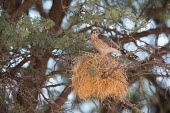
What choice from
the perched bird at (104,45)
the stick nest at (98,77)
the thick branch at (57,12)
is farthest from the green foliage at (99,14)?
the thick branch at (57,12)

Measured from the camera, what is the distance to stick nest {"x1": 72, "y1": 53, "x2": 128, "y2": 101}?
140 inches

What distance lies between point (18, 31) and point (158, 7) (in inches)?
126

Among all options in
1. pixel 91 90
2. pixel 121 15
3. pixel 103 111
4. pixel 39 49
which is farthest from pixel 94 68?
pixel 103 111

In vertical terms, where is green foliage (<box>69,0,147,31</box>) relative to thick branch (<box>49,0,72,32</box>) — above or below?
below

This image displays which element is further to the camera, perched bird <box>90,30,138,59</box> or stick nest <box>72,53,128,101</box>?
perched bird <box>90,30,138,59</box>

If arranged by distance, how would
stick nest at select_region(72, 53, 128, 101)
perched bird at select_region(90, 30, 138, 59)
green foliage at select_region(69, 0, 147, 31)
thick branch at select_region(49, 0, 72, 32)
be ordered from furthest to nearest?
thick branch at select_region(49, 0, 72, 32)
perched bird at select_region(90, 30, 138, 59)
green foliage at select_region(69, 0, 147, 31)
stick nest at select_region(72, 53, 128, 101)

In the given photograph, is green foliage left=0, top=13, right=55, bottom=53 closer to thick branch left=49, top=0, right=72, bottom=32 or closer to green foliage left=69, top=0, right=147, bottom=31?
green foliage left=69, top=0, right=147, bottom=31

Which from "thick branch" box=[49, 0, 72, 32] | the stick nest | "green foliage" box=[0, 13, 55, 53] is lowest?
the stick nest

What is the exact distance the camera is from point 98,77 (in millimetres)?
3572

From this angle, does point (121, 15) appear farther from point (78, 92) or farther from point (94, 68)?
point (78, 92)

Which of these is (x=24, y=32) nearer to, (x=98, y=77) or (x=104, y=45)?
(x=98, y=77)

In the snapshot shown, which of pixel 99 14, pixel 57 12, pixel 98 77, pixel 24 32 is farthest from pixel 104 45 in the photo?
pixel 57 12

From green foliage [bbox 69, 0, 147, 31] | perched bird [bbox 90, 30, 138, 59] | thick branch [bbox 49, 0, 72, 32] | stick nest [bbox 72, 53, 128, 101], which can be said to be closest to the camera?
stick nest [bbox 72, 53, 128, 101]

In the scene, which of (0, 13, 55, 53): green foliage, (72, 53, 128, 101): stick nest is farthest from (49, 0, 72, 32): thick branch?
(72, 53, 128, 101): stick nest
